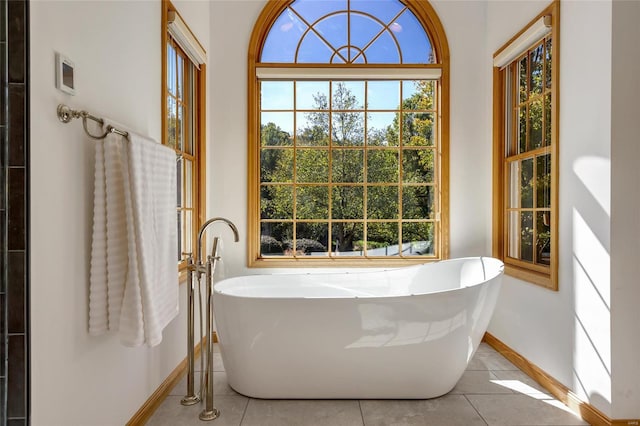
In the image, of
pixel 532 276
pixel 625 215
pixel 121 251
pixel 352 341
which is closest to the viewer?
pixel 121 251

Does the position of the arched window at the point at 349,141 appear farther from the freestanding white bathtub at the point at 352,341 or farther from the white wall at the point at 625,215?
the white wall at the point at 625,215

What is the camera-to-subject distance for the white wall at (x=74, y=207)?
145 cm

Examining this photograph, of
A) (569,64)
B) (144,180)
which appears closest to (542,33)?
(569,64)

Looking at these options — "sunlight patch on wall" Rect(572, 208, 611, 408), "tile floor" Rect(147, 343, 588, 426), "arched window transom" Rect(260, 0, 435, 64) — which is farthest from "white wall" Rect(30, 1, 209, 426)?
"sunlight patch on wall" Rect(572, 208, 611, 408)

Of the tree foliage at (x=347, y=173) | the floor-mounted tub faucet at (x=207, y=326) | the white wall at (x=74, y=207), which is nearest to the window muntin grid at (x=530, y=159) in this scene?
the tree foliage at (x=347, y=173)

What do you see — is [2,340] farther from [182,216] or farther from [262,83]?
[262,83]

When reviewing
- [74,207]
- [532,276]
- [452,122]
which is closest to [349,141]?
[452,122]

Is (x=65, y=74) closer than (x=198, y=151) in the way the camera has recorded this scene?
Yes

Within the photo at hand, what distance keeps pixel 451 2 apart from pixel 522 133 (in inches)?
51.0

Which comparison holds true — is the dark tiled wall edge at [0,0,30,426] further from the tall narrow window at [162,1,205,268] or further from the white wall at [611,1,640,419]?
the white wall at [611,1,640,419]

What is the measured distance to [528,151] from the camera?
304 centimetres

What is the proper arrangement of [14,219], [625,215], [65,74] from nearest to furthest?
[14,219] < [65,74] < [625,215]

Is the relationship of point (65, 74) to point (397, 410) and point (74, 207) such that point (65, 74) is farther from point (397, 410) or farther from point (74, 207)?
point (397, 410)

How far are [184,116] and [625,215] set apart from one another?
8.86ft
